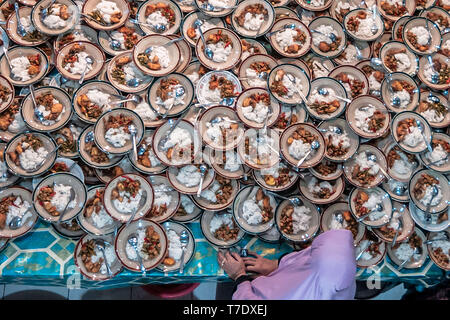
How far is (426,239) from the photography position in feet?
9.39

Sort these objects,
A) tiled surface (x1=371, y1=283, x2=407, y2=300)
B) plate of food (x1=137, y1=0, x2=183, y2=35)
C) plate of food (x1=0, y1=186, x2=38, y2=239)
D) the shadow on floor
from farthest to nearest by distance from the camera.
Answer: tiled surface (x1=371, y1=283, x2=407, y2=300) < the shadow on floor < plate of food (x1=137, y1=0, x2=183, y2=35) < plate of food (x1=0, y1=186, x2=38, y2=239)

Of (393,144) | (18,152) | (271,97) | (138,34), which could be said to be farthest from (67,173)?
(393,144)

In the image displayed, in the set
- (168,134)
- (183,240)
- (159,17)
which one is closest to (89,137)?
(168,134)

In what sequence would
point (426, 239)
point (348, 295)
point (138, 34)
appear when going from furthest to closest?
point (138, 34), point (426, 239), point (348, 295)

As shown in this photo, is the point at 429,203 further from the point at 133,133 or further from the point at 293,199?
the point at 133,133

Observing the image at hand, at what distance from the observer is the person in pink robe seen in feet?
6.84

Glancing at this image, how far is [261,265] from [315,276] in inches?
25.9

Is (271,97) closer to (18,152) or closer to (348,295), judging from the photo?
(348,295)

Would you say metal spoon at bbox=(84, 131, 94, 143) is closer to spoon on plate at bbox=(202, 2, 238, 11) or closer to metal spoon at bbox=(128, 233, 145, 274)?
metal spoon at bbox=(128, 233, 145, 274)

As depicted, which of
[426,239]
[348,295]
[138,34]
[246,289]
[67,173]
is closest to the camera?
[348,295]

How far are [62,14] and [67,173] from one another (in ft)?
3.76

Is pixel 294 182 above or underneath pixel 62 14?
underneath

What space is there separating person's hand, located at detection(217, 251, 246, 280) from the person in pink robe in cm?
11

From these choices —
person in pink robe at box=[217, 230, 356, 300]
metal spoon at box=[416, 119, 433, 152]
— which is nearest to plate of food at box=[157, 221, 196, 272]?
person in pink robe at box=[217, 230, 356, 300]
